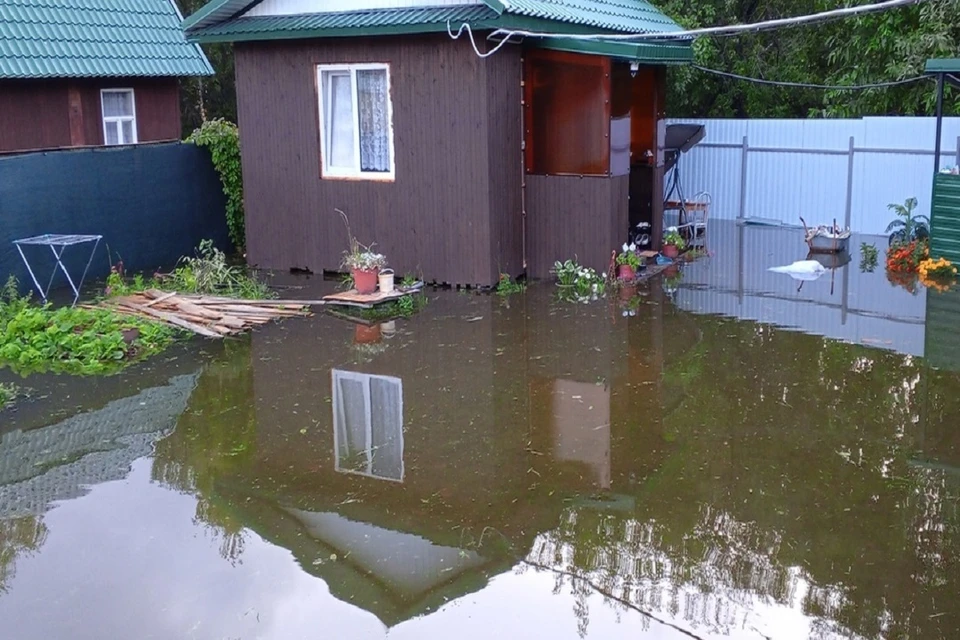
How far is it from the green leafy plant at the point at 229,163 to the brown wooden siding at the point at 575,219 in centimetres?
466

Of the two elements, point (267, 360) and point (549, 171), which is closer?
point (267, 360)

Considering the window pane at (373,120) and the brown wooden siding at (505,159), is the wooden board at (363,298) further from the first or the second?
the window pane at (373,120)

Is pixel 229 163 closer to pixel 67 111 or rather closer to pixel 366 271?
pixel 67 111

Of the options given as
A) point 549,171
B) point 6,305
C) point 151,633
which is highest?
point 549,171

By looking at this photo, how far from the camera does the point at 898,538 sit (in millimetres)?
5516

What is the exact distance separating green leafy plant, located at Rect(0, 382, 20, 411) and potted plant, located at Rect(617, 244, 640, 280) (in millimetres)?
6659

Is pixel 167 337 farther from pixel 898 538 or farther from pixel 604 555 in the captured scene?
pixel 898 538

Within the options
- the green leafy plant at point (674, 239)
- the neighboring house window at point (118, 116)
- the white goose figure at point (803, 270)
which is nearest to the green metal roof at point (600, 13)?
the green leafy plant at point (674, 239)

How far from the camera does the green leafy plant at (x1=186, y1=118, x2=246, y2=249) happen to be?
14.5 metres

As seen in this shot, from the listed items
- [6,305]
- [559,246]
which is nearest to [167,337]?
[6,305]

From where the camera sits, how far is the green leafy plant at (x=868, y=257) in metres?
13.2

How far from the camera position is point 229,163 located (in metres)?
→ 14.6

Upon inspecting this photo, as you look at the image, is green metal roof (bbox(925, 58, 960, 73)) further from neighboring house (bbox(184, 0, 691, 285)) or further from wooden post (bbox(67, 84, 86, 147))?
wooden post (bbox(67, 84, 86, 147))

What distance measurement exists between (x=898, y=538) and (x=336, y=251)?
339 inches
